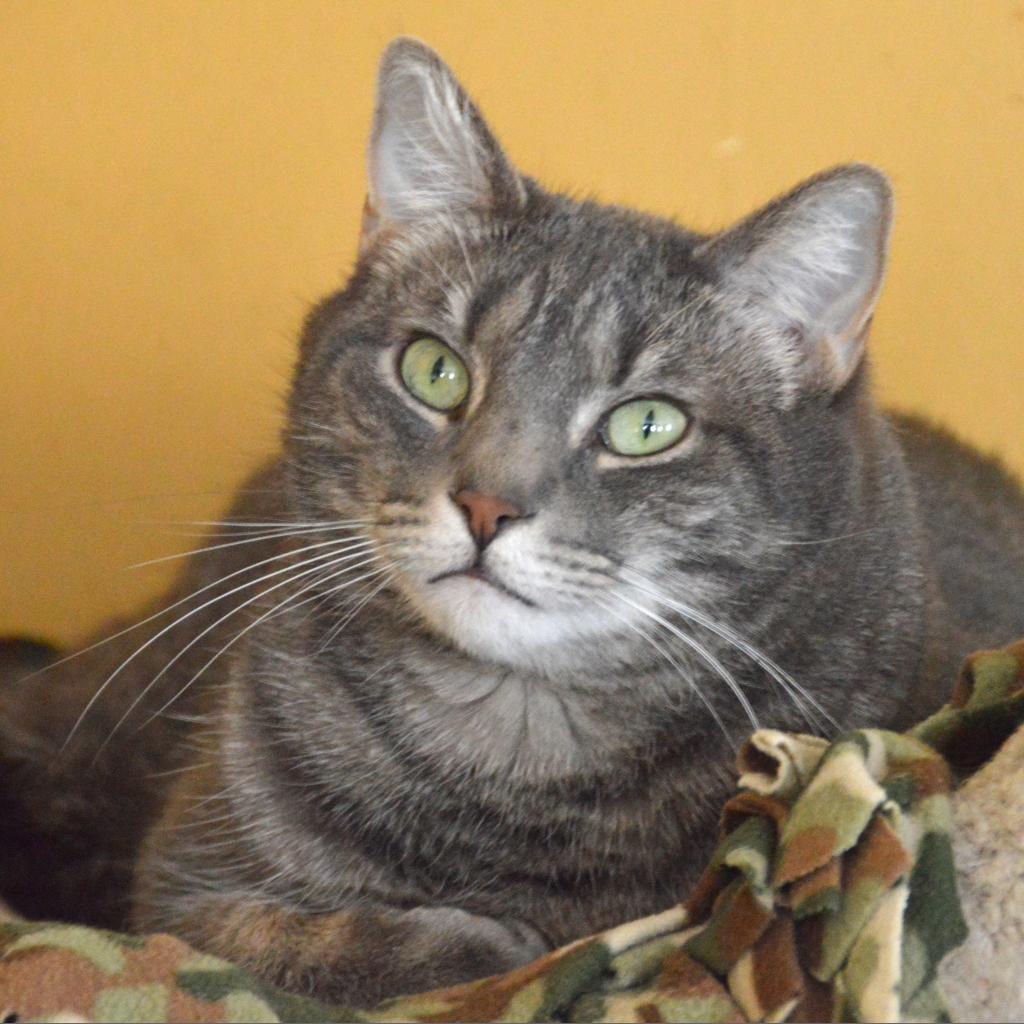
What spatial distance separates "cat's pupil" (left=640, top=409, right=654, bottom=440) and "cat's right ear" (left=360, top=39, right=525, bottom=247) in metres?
0.28

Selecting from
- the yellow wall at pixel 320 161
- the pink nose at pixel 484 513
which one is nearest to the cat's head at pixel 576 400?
the pink nose at pixel 484 513

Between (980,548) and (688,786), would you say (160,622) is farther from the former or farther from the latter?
(980,548)

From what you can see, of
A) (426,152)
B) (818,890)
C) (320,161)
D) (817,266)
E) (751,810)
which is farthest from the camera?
(320,161)

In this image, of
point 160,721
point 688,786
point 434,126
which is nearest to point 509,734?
point 688,786

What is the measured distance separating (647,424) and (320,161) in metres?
0.95

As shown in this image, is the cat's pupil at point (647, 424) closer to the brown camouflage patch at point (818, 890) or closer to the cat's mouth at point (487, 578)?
the cat's mouth at point (487, 578)

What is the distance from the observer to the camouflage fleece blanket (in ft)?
2.85

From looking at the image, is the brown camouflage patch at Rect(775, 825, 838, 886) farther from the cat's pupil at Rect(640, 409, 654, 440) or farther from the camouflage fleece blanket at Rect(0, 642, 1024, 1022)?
the cat's pupil at Rect(640, 409, 654, 440)

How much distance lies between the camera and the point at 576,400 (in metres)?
1.17

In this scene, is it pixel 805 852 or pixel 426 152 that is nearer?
pixel 805 852

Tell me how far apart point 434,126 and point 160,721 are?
2.87ft

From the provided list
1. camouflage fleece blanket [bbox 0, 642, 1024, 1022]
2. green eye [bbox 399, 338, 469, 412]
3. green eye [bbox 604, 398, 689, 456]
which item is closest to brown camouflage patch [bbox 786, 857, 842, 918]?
camouflage fleece blanket [bbox 0, 642, 1024, 1022]

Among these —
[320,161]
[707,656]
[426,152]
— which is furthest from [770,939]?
[320,161]

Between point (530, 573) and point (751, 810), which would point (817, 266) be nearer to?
point (530, 573)
